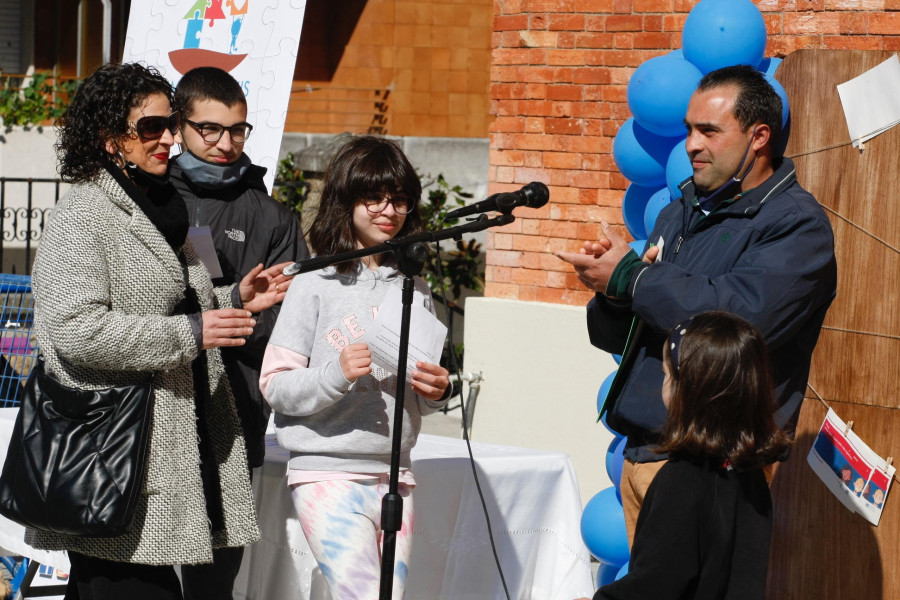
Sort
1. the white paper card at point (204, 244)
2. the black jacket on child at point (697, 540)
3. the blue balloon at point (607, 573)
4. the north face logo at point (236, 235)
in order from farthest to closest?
the blue balloon at point (607, 573) → the north face logo at point (236, 235) → the white paper card at point (204, 244) → the black jacket on child at point (697, 540)

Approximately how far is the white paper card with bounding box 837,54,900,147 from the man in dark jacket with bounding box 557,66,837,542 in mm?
848

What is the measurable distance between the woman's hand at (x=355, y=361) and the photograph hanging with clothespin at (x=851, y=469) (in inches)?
69.1

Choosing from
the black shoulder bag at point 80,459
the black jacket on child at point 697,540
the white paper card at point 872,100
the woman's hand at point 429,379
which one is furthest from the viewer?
the white paper card at point 872,100

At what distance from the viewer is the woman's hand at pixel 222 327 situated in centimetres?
277

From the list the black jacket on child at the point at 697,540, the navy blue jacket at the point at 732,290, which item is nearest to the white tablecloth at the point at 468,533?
the navy blue jacket at the point at 732,290

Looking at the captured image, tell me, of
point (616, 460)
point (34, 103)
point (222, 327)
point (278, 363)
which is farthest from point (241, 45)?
point (34, 103)

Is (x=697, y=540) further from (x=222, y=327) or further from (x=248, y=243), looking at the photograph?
(x=248, y=243)

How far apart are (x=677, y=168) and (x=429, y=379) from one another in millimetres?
1512

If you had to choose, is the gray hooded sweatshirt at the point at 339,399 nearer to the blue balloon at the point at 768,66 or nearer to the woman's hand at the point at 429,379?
the woman's hand at the point at 429,379

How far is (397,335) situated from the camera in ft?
9.28

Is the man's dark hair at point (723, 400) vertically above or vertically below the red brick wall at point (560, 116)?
below

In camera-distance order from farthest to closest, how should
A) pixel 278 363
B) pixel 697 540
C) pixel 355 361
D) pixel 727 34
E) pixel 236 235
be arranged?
pixel 727 34 → pixel 236 235 → pixel 278 363 → pixel 355 361 → pixel 697 540

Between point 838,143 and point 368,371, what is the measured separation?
201cm

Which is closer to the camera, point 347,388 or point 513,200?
point 513,200
